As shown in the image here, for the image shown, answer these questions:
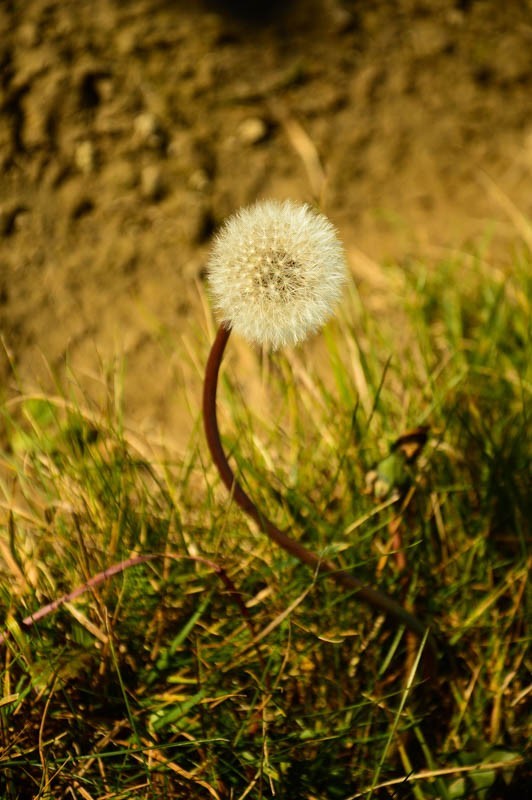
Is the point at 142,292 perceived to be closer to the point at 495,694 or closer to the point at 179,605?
the point at 179,605

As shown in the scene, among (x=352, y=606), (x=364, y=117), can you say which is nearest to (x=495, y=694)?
(x=352, y=606)

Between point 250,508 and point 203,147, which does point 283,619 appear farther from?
point 203,147

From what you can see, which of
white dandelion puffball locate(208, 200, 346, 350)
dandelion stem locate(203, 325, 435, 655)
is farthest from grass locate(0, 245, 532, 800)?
white dandelion puffball locate(208, 200, 346, 350)

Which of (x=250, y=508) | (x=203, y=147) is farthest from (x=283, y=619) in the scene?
(x=203, y=147)

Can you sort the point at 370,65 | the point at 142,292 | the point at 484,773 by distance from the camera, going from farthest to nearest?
the point at 370,65 → the point at 142,292 → the point at 484,773

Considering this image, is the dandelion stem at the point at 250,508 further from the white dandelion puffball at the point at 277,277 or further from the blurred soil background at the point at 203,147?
the blurred soil background at the point at 203,147
